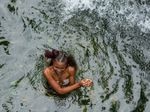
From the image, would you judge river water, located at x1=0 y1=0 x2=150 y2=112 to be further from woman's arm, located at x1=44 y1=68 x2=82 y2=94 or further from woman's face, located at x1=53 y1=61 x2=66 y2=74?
woman's face, located at x1=53 y1=61 x2=66 y2=74

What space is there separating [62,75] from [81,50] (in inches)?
58.1

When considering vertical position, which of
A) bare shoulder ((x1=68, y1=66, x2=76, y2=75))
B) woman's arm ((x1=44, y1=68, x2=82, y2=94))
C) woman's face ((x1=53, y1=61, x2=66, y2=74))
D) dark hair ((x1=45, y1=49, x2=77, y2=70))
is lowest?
woman's arm ((x1=44, y1=68, x2=82, y2=94))

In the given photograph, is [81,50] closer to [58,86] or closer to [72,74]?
[72,74]

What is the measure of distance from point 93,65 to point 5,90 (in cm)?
220

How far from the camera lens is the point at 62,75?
8.66m

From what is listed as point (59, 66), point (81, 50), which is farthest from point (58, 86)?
point (81, 50)

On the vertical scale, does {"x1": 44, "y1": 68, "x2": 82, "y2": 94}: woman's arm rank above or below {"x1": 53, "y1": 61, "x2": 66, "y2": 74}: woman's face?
below

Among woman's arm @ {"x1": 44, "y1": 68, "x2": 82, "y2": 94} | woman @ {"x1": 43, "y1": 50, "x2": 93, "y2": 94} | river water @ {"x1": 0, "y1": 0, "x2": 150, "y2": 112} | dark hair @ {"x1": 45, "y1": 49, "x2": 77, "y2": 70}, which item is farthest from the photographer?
river water @ {"x1": 0, "y1": 0, "x2": 150, "y2": 112}

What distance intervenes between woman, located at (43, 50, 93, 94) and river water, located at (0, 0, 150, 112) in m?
0.35

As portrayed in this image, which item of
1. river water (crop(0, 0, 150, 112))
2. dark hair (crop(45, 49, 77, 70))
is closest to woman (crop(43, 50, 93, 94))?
dark hair (crop(45, 49, 77, 70))

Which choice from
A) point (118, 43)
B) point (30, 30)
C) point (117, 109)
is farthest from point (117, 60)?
point (30, 30)

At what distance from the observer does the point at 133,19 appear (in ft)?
36.4

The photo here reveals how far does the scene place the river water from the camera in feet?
29.3

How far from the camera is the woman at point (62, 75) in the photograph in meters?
8.30
